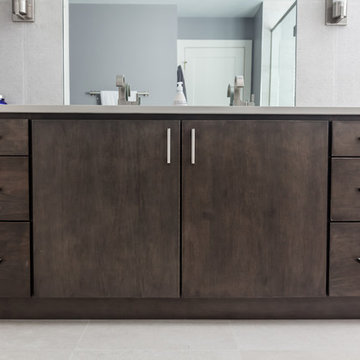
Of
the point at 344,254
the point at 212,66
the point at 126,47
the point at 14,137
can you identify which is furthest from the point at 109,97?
the point at 344,254

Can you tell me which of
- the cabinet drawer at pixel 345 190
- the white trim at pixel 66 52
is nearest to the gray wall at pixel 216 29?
the white trim at pixel 66 52

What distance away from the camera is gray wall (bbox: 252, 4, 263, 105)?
2.05m

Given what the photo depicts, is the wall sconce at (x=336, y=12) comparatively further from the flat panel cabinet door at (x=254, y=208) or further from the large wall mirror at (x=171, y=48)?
the flat panel cabinet door at (x=254, y=208)

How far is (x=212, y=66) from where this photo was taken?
2.04m

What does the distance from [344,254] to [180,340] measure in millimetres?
666

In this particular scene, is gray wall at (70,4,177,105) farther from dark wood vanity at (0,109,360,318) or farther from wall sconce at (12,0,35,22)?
dark wood vanity at (0,109,360,318)

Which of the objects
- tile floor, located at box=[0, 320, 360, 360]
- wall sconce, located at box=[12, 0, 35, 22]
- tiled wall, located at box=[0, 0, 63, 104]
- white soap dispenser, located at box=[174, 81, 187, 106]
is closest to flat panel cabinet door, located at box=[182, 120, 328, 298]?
tile floor, located at box=[0, 320, 360, 360]

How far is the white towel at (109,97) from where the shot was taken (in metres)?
2.05

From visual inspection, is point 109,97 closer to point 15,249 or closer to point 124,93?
point 124,93

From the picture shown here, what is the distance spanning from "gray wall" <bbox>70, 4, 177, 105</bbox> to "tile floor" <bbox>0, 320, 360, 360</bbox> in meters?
1.07

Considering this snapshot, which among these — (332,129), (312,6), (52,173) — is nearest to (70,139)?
(52,173)

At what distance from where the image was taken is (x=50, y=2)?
6.81ft

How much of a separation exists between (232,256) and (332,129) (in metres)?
0.58

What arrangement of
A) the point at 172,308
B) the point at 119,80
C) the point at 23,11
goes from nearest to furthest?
the point at 172,308, the point at 119,80, the point at 23,11
